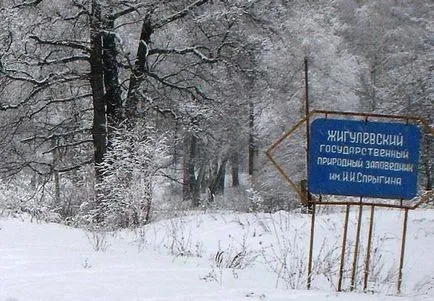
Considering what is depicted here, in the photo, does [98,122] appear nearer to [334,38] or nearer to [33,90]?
[33,90]

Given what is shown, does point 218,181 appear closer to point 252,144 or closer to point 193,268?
point 252,144

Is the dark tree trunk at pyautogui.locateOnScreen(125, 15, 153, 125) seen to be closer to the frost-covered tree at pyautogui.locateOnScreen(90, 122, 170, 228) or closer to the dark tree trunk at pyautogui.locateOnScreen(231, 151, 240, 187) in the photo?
the frost-covered tree at pyautogui.locateOnScreen(90, 122, 170, 228)

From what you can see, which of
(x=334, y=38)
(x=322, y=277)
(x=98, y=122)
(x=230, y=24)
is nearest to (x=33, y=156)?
(x=98, y=122)

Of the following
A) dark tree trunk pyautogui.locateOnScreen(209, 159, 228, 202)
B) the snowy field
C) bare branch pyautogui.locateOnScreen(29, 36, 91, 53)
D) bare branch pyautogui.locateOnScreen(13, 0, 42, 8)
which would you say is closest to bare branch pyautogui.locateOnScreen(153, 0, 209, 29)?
bare branch pyautogui.locateOnScreen(29, 36, 91, 53)

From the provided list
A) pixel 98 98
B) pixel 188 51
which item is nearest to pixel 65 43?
pixel 98 98

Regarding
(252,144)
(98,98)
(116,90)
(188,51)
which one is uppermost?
(188,51)

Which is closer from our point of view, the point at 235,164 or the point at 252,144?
the point at 252,144

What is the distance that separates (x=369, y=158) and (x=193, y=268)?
2.17 meters

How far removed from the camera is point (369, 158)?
23.9ft

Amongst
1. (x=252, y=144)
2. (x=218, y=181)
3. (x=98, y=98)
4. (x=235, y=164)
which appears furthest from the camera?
(x=235, y=164)

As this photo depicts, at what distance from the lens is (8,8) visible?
54.9 ft

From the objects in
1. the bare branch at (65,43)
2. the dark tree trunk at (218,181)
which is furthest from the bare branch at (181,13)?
the dark tree trunk at (218,181)

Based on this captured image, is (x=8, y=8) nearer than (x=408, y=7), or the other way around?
(x=8, y=8)

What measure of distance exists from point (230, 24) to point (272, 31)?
112cm
